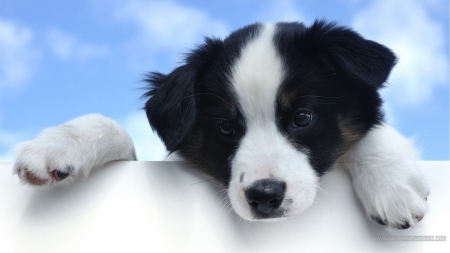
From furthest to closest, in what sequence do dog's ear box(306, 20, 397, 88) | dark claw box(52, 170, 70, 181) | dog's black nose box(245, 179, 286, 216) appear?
dog's ear box(306, 20, 397, 88), dark claw box(52, 170, 70, 181), dog's black nose box(245, 179, 286, 216)

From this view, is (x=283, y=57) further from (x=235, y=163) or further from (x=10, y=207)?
(x=10, y=207)

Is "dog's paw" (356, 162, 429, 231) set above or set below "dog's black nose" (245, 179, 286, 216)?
below

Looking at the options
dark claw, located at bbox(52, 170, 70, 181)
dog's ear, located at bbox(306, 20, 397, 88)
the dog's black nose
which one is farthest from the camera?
dog's ear, located at bbox(306, 20, 397, 88)

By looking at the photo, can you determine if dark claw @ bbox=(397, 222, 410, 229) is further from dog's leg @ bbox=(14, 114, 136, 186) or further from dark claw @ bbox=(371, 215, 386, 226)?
dog's leg @ bbox=(14, 114, 136, 186)

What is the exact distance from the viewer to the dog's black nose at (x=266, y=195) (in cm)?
194

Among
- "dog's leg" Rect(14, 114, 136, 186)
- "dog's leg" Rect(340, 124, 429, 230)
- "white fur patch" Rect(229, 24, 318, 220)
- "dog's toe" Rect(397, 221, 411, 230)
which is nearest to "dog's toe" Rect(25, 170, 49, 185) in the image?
"dog's leg" Rect(14, 114, 136, 186)

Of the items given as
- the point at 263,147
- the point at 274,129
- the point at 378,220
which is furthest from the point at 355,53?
the point at 378,220

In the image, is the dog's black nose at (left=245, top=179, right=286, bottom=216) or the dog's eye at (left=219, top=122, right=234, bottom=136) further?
the dog's eye at (left=219, top=122, right=234, bottom=136)

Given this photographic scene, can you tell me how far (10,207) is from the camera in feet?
7.06

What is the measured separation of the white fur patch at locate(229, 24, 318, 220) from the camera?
2.00m

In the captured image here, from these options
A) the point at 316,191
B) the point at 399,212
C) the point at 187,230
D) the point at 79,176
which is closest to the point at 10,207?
the point at 79,176

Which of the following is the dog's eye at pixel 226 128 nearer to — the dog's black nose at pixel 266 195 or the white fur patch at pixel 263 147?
the white fur patch at pixel 263 147

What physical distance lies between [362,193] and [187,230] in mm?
752

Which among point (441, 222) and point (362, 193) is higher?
point (362, 193)
